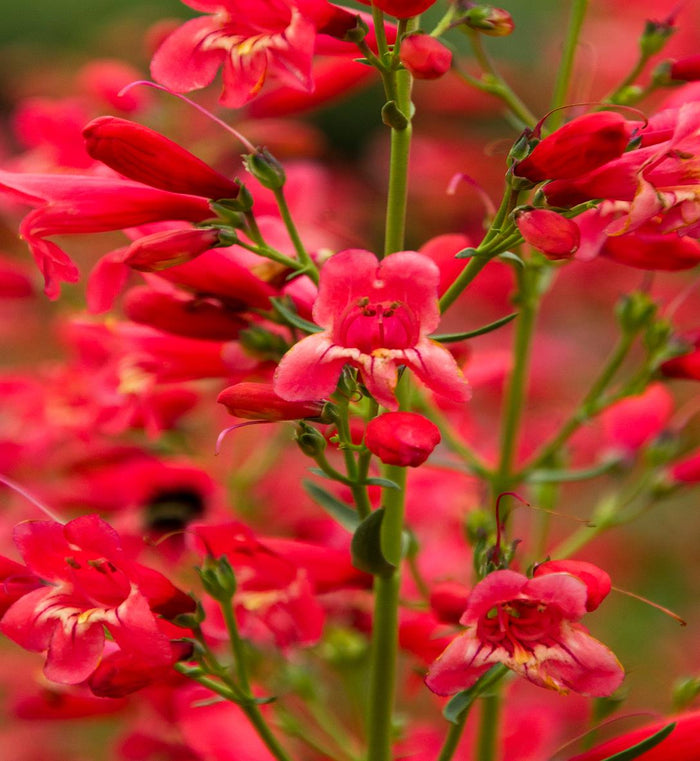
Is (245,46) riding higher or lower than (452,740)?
higher

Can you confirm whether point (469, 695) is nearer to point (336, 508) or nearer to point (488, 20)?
point (336, 508)

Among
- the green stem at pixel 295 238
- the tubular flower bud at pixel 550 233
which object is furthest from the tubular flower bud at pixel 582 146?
the green stem at pixel 295 238

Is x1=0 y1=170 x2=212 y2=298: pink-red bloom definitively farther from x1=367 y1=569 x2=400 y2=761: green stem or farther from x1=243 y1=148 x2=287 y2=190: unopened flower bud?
x1=367 y1=569 x2=400 y2=761: green stem

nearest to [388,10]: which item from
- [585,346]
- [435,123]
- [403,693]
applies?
[403,693]

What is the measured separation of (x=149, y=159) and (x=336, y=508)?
0.45 meters

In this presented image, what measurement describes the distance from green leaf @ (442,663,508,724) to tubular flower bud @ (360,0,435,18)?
662 mm

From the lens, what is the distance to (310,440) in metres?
1.10

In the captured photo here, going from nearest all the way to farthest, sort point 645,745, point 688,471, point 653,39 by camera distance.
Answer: point 645,745, point 653,39, point 688,471

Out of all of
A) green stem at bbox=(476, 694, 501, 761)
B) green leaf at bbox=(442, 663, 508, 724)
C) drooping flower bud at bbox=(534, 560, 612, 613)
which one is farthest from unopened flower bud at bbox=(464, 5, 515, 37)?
green stem at bbox=(476, 694, 501, 761)

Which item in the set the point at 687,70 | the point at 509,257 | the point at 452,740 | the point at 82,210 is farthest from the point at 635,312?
the point at 82,210

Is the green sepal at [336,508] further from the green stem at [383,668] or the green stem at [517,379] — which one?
the green stem at [517,379]

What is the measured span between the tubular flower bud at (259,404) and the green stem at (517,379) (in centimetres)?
49

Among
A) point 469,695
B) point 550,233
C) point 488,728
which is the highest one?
point 550,233

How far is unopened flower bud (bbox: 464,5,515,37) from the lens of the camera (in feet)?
3.78
